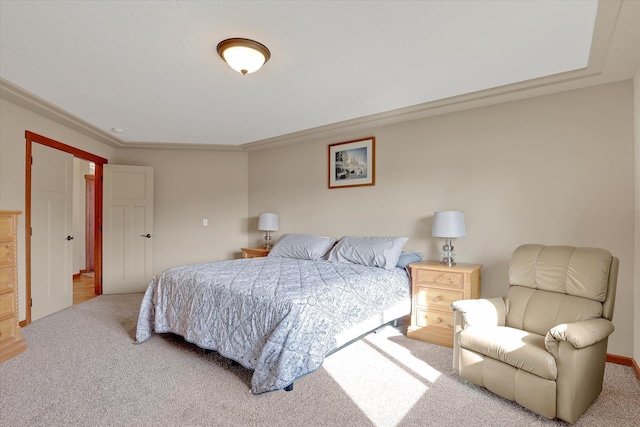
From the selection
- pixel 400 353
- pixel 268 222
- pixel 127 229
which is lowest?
pixel 400 353

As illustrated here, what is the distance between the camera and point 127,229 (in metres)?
5.13

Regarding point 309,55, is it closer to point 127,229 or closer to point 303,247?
point 303,247

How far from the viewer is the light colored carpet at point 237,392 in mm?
1876

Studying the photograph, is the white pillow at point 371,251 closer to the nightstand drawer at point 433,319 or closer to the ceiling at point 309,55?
the nightstand drawer at point 433,319

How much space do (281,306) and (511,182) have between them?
100 inches

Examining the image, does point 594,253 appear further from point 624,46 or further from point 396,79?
point 396,79

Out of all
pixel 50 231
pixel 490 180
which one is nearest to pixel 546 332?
pixel 490 180

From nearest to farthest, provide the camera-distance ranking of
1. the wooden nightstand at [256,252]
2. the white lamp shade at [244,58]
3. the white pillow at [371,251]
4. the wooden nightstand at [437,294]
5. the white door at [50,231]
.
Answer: the white lamp shade at [244,58]
the wooden nightstand at [437,294]
the white pillow at [371,251]
the white door at [50,231]
the wooden nightstand at [256,252]

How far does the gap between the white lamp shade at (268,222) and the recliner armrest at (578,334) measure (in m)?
3.71

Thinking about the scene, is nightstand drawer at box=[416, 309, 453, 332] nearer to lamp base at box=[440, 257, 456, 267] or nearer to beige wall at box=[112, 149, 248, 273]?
lamp base at box=[440, 257, 456, 267]

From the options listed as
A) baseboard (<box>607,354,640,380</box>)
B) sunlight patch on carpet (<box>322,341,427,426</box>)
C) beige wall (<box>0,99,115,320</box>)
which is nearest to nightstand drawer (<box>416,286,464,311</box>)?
sunlight patch on carpet (<box>322,341,427,426</box>)

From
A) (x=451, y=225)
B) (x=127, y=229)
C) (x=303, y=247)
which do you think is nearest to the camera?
(x=451, y=225)

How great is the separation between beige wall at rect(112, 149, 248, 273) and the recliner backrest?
4.28 m

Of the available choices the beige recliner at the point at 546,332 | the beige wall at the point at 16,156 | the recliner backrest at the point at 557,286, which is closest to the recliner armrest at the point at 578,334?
the beige recliner at the point at 546,332
